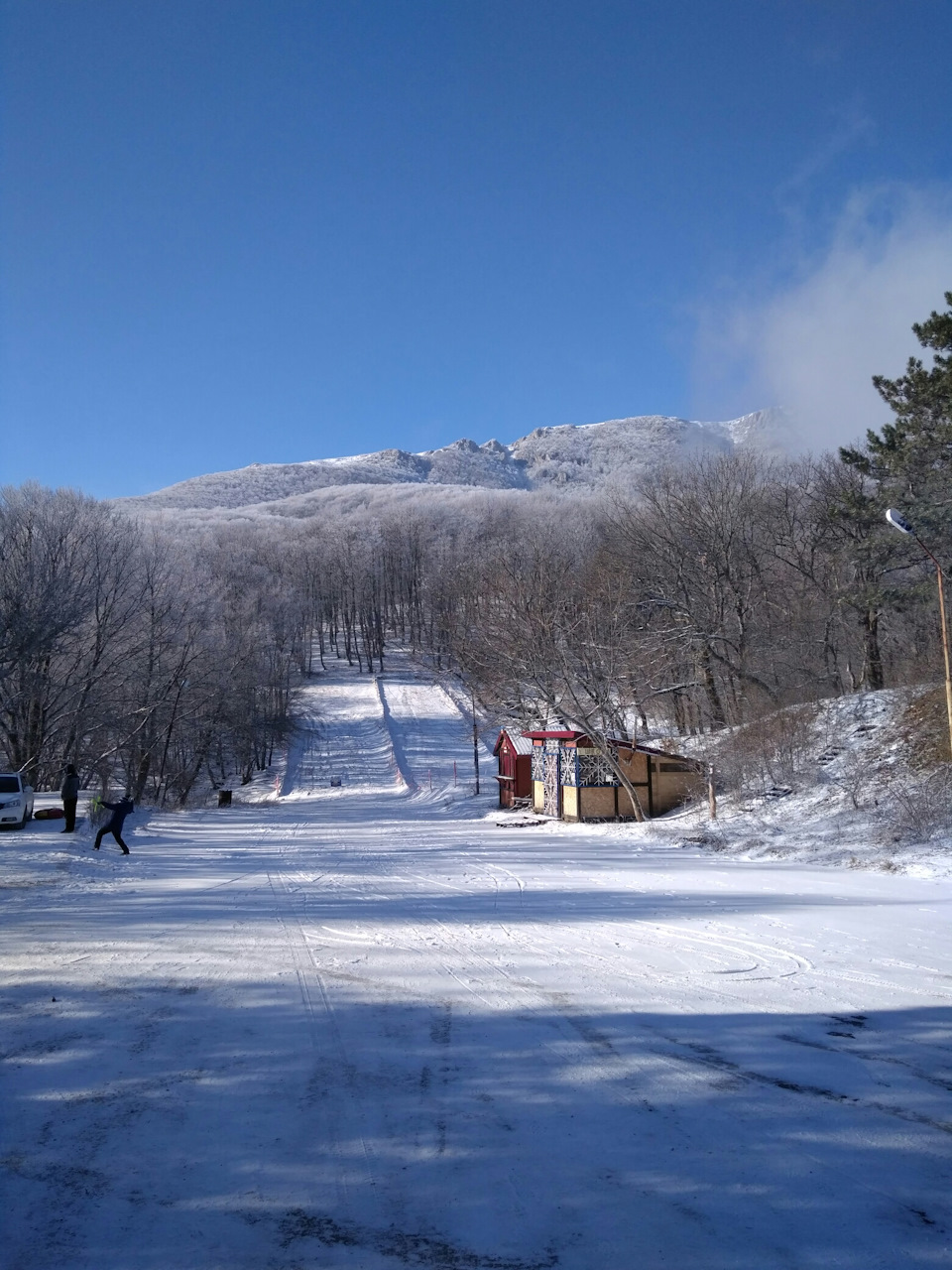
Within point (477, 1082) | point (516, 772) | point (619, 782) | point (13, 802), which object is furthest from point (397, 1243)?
point (516, 772)

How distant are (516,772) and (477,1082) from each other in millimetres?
31988

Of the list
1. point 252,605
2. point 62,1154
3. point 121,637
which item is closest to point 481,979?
point 62,1154

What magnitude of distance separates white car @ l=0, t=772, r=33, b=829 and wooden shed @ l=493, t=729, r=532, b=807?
19.8 meters

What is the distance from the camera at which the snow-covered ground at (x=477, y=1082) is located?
3.71 meters

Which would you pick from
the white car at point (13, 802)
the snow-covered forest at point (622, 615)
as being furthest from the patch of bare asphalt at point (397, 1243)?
the snow-covered forest at point (622, 615)

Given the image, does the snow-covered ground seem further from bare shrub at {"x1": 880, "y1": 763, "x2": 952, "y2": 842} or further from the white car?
the white car

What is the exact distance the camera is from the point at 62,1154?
436 centimetres

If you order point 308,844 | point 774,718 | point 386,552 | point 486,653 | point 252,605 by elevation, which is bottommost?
point 308,844

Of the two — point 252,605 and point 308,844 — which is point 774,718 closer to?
point 308,844

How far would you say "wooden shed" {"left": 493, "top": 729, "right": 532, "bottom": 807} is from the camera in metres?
37.0

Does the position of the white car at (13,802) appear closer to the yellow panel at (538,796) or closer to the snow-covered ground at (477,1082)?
the snow-covered ground at (477,1082)

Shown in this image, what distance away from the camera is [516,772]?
37.1 meters

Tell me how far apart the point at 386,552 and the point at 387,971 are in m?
106

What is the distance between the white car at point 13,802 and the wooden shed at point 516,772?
779 inches
